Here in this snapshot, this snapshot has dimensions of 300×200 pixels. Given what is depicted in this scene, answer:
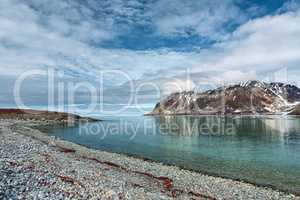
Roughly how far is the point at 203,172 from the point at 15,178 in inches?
1013

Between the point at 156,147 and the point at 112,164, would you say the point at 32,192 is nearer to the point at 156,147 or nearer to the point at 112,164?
the point at 112,164

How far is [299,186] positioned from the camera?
3325cm

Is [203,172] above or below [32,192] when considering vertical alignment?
below

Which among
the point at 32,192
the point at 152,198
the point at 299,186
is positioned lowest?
the point at 299,186

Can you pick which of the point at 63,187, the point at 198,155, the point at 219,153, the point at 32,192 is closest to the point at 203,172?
the point at 198,155

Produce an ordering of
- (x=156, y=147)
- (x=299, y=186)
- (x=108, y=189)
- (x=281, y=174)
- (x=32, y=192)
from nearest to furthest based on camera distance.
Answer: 1. (x=32, y=192)
2. (x=108, y=189)
3. (x=299, y=186)
4. (x=281, y=174)
5. (x=156, y=147)

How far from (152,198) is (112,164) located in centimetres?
2027

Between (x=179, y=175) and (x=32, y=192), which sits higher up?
(x=32, y=192)

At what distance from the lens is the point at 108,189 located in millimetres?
22531

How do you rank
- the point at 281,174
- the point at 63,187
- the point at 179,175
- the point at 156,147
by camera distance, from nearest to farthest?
the point at 63,187
the point at 179,175
the point at 281,174
the point at 156,147

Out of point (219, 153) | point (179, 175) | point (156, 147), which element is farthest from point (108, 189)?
point (156, 147)

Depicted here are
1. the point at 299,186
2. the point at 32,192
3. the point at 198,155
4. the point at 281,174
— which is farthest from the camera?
the point at 198,155

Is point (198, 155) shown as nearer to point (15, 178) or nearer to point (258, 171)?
point (258, 171)

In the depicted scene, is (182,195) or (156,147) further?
(156,147)
